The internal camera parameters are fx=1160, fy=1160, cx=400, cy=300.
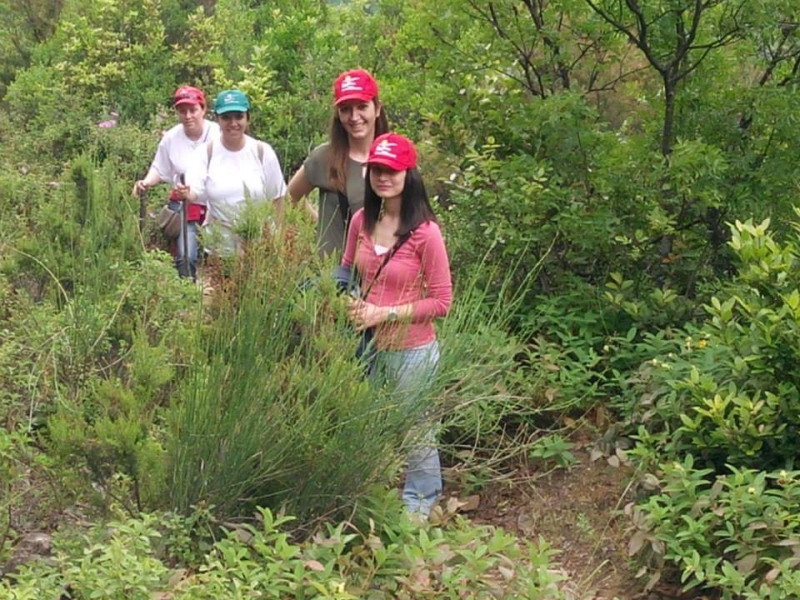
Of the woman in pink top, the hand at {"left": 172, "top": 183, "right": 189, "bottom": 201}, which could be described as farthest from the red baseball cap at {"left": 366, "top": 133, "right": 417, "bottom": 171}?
the hand at {"left": 172, "top": 183, "right": 189, "bottom": 201}

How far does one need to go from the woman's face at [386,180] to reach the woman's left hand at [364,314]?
1.67 ft

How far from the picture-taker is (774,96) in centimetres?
570

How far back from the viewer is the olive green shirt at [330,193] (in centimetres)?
507

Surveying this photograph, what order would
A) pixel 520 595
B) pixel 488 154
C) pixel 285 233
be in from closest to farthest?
pixel 520 595, pixel 285 233, pixel 488 154

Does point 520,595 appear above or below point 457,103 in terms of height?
below

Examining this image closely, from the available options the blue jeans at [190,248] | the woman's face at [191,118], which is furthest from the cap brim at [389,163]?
the woman's face at [191,118]

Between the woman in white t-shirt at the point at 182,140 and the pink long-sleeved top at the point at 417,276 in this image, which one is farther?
the woman in white t-shirt at the point at 182,140

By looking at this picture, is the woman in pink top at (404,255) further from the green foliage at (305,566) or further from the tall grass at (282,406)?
the green foliage at (305,566)

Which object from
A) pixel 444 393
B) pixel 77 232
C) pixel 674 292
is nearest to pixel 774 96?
pixel 674 292

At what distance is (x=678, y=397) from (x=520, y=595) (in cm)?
160

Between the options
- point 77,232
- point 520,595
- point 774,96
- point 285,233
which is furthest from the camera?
point 774,96

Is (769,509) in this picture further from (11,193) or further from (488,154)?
(11,193)

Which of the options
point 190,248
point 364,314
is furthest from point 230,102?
point 364,314

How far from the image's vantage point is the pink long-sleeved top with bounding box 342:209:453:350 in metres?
4.52
